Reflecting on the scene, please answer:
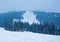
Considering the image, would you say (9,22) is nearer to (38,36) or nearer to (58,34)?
(38,36)

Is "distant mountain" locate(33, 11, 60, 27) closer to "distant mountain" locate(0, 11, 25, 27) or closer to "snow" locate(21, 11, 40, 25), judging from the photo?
"snow" locate(21, 11, 40, 25)

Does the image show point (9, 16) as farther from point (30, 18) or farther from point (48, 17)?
point (48, 17)

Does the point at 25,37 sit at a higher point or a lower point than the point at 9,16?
lower

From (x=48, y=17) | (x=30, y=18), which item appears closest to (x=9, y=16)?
(x=30, y=18)

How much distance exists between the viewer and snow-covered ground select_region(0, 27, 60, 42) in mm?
1080

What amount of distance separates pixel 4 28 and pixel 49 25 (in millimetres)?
509

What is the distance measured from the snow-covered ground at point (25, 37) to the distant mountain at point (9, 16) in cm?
12

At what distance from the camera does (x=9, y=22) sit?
121 centimetres

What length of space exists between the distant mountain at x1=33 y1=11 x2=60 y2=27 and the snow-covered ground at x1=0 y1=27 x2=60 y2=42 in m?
0.17

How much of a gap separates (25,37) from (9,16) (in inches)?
12.0

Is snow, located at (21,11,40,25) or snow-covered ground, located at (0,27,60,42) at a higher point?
snow, located at (21,11,40,25)

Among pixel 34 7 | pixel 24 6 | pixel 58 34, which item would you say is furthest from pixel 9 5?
pixel 58 34

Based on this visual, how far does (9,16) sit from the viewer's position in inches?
47.7

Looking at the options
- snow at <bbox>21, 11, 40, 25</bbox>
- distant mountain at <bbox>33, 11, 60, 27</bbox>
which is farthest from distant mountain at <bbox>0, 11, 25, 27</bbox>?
distant mountain at <bbox>33, 11, 60, 27</bbox>
